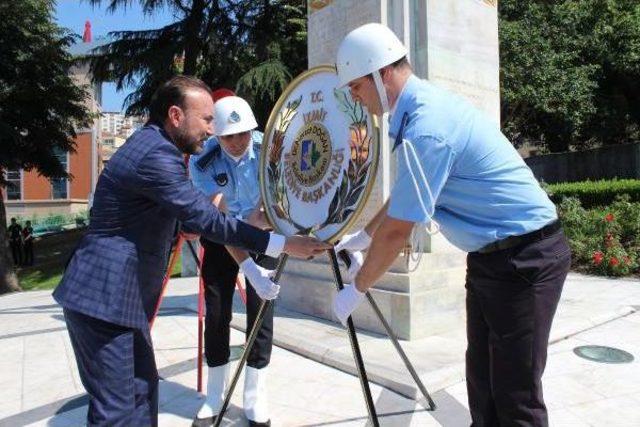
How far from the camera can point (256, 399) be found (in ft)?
10.8

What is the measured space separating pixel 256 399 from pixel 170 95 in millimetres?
1870

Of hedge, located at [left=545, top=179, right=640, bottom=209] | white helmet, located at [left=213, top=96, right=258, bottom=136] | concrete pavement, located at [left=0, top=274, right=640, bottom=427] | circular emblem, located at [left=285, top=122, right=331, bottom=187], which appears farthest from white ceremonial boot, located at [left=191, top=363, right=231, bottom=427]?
hedge, located at [left=545, top=179, right=640, bottom=209]

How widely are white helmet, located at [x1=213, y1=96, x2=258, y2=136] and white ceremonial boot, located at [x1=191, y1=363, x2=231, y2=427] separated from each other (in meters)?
1.48

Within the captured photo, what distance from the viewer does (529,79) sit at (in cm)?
1873

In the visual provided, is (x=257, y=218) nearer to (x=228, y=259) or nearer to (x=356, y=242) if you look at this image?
(x=228, y=259)

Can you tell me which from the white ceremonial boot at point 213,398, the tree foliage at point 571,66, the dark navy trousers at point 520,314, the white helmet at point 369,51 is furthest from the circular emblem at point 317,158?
the tree foliage at point 571,66

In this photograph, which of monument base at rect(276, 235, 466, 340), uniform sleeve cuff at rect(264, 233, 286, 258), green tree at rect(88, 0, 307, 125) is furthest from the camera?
green tree at rect(88, 0, 307, 125)

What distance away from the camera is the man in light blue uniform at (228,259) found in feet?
10.8

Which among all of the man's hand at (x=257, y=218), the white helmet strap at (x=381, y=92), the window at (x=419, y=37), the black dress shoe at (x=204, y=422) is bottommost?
the black dress shoe at (x=204, y=422)

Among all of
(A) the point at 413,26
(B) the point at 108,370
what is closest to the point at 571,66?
(A) the point at 413,26

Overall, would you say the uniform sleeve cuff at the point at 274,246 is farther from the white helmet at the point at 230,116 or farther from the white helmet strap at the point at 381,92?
the white helmet at the point at 230,116

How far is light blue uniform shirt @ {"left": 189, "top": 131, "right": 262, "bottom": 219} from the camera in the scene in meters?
3.61

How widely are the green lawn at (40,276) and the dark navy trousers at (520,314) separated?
1666cm

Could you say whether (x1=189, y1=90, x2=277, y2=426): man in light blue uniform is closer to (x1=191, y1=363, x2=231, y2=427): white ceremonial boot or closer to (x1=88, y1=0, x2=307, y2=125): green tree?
(x1=191, y1=363, x2=231, y2=427): white ceremonial boot
